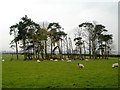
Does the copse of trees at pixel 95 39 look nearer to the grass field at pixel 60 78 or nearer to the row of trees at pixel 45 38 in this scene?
the row of trees at pixel 45 38

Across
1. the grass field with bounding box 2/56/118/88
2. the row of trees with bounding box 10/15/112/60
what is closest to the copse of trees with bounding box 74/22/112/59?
the row of trees with bounding box 10/15/112/60

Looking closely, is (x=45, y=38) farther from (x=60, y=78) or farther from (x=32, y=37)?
A: (x=60, y=78)

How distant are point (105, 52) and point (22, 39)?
32.9 meters

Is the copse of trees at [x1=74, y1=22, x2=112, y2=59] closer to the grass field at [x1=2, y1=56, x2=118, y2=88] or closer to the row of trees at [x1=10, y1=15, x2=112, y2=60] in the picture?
the row of trees at [x1=10, y1=15, x2=112, y2=60]

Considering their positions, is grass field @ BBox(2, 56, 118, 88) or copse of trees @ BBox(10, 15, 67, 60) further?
copse of trees @ BBox(10, 15, 67, 60)

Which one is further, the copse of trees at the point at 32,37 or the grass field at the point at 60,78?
the copse of trees at the point at 32,37

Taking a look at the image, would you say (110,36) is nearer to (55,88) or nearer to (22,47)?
(22,47)

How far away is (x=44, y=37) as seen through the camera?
82.8 meters

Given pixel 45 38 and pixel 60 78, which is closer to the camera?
pixel 60 78

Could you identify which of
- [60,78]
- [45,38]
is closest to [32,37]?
[45,38]

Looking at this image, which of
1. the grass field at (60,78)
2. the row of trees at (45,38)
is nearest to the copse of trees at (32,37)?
the row of trees at (45,38)

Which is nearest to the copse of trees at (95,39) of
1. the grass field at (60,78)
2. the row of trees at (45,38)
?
the row of trees at (45,38)

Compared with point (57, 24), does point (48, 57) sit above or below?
below

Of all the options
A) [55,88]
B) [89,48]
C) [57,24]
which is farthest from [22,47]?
[55,88]
